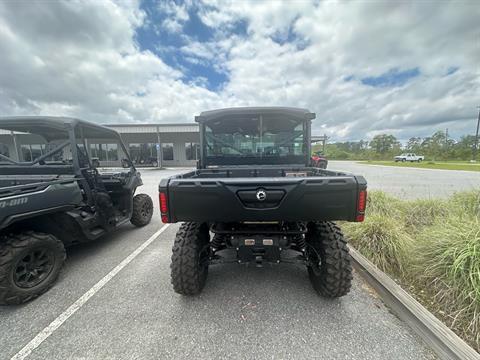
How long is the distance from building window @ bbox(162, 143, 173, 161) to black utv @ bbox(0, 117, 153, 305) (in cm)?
2159

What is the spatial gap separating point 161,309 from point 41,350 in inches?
39.0

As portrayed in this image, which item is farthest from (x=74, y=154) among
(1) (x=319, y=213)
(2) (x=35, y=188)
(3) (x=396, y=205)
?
(3) (x=396, y=205)

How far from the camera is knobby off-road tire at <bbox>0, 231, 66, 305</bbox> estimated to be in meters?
2.25

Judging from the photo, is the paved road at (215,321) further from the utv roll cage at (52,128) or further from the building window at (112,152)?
the building window at (112,152)

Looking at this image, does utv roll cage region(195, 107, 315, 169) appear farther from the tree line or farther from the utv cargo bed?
the tree line

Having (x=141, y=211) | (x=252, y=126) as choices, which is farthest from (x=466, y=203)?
(x=141, y=211)

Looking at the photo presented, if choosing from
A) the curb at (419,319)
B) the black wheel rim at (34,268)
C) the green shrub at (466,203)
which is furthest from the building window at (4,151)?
the green shrub at (466,203)

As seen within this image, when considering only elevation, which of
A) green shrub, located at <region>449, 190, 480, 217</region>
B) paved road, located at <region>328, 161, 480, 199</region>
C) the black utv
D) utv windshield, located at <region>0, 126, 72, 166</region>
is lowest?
paved road, located at <region>328, 161, 480, 199</region>

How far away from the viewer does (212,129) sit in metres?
3.56

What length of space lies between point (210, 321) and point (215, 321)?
51mm

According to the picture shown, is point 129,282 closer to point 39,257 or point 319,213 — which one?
point 39,257

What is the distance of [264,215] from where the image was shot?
197 centimetres

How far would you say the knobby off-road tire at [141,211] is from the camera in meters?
4.84

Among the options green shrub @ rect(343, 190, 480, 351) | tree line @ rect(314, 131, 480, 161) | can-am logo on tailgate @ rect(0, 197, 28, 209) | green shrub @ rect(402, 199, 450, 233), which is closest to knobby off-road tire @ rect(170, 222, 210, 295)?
can-am logo on tailgate @ rect(0, 197, 28, 209)
